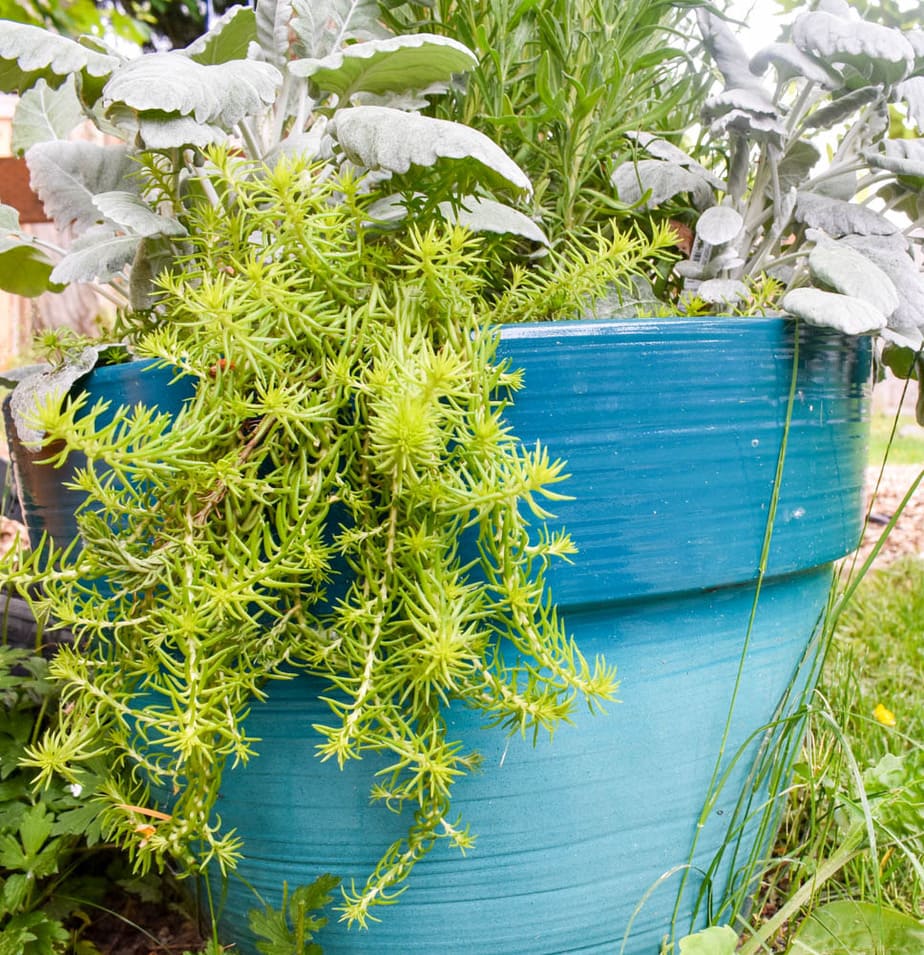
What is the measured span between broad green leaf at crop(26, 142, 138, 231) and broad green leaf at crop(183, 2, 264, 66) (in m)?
0.16

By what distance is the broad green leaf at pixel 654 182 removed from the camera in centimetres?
116

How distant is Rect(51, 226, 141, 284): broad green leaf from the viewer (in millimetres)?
995

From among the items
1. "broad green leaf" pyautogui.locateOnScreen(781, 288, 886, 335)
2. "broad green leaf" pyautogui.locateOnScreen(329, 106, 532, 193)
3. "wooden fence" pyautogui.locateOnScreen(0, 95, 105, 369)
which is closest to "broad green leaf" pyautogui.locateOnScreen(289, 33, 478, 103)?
"broad green leaf" pyautogui.locateOnScreen(329, 106, 532, 193)

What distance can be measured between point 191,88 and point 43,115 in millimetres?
647

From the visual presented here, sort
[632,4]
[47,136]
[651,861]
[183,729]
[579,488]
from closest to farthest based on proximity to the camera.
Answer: [183,729] → [579,488] → [651,861] → [632,4] → [47,136]

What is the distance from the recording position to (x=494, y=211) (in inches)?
37.5

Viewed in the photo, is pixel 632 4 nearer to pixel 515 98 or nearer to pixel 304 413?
pixel 515 98

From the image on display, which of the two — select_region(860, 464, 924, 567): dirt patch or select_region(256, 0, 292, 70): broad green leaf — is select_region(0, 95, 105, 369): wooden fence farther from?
select_region(860, 464, 924, 567): dirt patch

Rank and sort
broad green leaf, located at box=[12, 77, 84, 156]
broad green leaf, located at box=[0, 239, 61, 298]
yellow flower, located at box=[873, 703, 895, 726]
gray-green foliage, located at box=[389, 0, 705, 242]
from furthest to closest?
yellow flower, located at box=[873, 703, 895, 726] → broad green leaf, located at box=[12, 77, 84, 156] → broad green leaf, located at box=[0, 239, 61, 298] → gray-green foliage, located at box=[389, 0, 705, 242]

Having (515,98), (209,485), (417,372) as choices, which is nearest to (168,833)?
(209,485)

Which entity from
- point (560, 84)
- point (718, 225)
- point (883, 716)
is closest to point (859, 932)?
point (883, 716)

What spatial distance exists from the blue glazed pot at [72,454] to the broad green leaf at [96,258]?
10cm

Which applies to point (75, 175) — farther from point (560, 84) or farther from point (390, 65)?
point (560, 84)

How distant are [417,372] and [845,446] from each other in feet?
1.92
